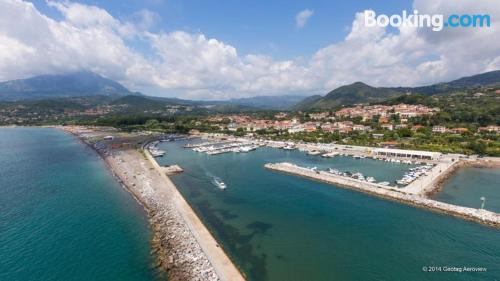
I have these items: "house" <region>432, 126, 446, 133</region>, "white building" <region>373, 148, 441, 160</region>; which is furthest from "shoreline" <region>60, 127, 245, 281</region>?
"house" <region>432, 126, 446, 133</region>

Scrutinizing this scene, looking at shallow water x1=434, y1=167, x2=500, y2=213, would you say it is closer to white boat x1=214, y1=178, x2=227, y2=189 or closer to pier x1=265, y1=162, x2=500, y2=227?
pier x1=265, y1=162, x2=500, y2=227

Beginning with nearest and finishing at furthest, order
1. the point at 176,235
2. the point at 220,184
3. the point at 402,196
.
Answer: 1. the point at 176,235
2. the point at 402,196
3. the point at 220,184

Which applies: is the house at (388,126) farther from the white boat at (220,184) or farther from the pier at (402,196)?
the white boat at (220,184)

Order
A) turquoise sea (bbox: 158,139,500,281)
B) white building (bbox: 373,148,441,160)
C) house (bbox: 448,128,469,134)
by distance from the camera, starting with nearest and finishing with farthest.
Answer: turquoise sea (bbox: 158,139,500,281) < white building (bbox: 373,148,441,160) < house (bbox: 448,128,469,134)

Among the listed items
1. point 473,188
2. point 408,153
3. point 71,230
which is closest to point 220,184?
point 71,230

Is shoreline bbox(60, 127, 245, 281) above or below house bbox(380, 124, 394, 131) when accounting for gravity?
below

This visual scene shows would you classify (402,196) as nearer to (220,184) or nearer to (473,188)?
(473,188)

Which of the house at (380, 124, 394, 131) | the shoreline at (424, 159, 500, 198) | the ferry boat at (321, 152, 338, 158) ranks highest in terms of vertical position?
the house at (380, 124, 394, 131)
